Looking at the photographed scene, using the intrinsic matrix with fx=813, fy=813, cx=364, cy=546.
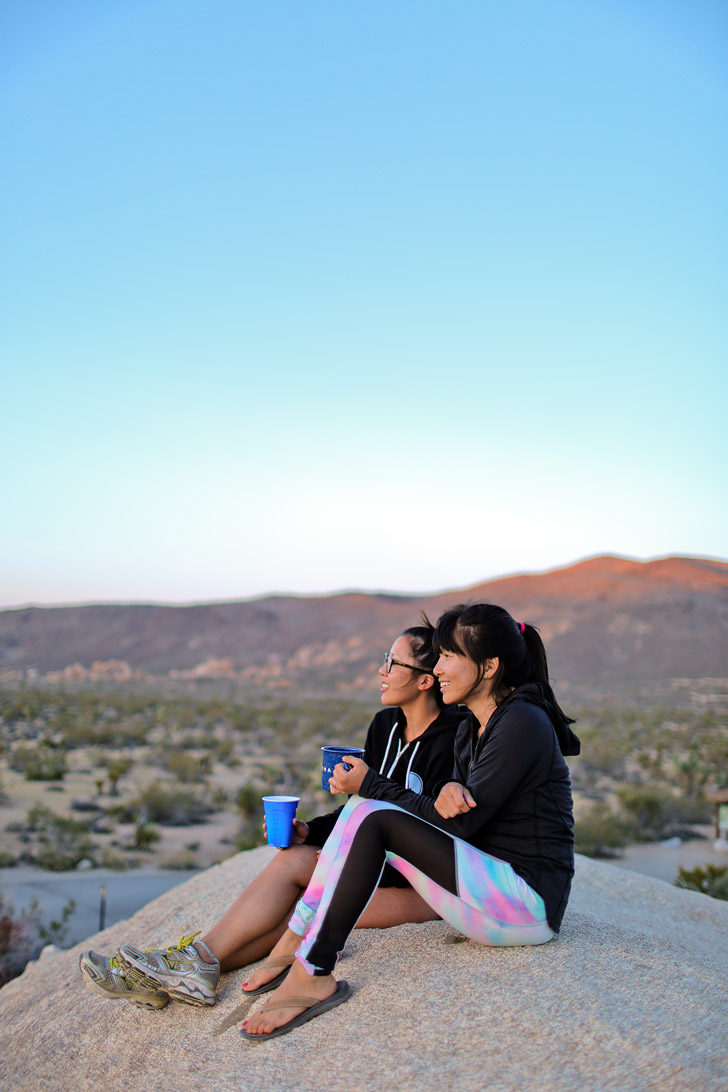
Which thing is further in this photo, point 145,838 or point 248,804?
point 248,804

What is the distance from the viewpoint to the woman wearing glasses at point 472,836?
2865 mm

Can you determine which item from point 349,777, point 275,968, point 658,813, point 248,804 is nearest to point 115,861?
point 248,804

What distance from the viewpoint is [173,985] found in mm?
3209

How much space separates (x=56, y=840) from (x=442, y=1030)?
8249mm

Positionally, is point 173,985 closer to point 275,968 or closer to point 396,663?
point 275,968

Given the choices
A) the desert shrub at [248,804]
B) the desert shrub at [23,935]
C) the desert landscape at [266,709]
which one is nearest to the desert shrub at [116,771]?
the desert landscape at [266,709]

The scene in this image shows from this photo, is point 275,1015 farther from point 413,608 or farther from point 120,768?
point 413,608

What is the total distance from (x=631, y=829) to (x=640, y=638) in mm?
37208

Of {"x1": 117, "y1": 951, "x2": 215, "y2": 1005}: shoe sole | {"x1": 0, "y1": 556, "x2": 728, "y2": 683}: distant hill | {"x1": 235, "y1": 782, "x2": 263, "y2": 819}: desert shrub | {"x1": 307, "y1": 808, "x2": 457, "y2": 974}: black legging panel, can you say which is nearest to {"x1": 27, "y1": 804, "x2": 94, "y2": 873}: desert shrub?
{"x1": 235, "y1": 782, "x2": 263, "y2": 819}: desert shrub

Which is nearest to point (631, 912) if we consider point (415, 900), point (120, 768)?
point (415, 900)

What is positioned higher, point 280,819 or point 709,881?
point 280,819

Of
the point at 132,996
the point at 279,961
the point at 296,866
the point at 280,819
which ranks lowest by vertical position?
the point at 132,996

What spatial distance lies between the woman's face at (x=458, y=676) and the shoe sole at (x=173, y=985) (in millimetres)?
1531

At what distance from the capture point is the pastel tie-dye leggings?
9.29 feet
